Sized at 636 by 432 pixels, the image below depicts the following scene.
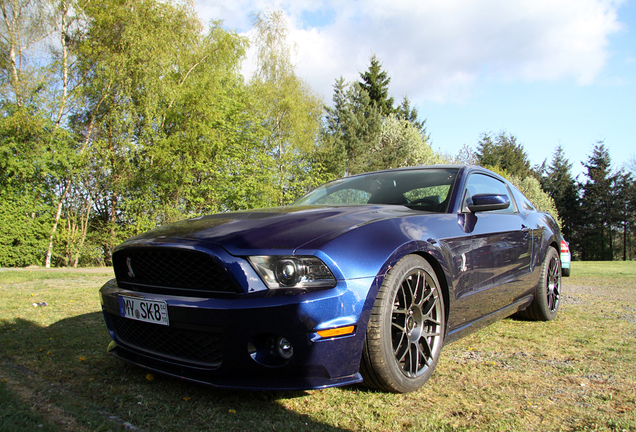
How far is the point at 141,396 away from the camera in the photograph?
203 cm

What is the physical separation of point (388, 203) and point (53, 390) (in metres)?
2.25

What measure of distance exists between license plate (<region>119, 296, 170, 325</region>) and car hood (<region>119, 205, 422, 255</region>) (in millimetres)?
310

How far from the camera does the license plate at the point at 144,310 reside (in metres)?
1.97

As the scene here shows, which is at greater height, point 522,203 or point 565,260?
point 522,203

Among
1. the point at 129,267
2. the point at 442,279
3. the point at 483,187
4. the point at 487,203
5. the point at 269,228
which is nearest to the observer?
the point at 269,228

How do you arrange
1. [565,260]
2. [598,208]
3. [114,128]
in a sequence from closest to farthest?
1. [565,260]
2. [114,128]
3. [598,208]

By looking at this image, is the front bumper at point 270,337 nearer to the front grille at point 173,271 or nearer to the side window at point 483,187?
the front grille at point 173,271

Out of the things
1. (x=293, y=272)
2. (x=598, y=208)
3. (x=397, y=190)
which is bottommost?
(x=293, y=272)

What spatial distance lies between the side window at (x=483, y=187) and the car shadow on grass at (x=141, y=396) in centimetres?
185

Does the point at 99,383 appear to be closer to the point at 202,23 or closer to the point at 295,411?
the point at 295,411

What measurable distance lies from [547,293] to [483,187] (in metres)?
1.42

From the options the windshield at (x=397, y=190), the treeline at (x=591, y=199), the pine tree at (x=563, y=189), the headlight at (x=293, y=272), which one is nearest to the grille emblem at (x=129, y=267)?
the headlight at (x=293, y=272)

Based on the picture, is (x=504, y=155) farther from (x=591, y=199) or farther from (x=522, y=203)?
(x=522, y=203)

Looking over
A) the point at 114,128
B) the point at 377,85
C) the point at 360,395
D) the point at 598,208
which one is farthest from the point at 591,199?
the point at 360,395
